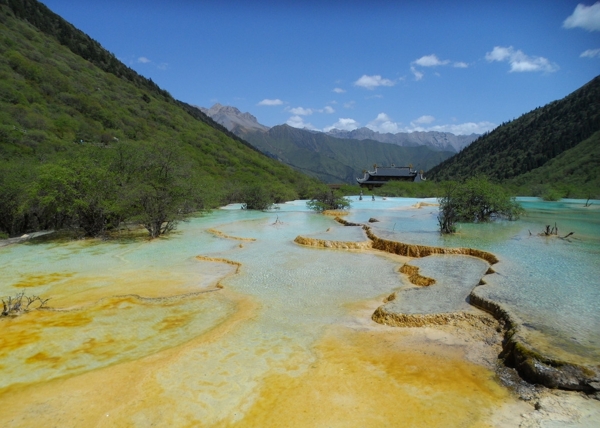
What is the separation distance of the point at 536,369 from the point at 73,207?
18.9 m

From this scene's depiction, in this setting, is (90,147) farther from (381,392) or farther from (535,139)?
(535,139)

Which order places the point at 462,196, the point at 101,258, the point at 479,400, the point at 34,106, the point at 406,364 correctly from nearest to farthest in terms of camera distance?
the point at 479,400, the point at 406,364, the point at 101,258, the point at 462,196, the point at 34,106

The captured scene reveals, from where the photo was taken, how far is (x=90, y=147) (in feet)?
69.6

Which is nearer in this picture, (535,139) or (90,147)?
(90,147)

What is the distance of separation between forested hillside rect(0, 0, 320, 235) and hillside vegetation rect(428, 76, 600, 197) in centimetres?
4489

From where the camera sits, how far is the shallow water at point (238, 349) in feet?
15.7

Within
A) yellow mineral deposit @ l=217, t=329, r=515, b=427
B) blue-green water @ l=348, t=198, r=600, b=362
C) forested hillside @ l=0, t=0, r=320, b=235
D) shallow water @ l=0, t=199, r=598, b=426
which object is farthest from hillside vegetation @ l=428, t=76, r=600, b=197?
yellow mineral deposit @ l=217, t=329, r=515, b=427

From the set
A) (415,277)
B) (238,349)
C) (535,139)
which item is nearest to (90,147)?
(238,349)

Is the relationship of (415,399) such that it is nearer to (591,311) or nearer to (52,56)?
(591,311)

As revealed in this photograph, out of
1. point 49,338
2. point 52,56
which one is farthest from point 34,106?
point 49,338

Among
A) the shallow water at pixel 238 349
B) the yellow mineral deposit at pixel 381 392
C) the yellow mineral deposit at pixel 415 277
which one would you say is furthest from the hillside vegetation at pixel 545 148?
the yellow mineral deposit at pixel 381 392

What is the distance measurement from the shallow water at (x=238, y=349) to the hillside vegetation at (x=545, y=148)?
57.1 meters

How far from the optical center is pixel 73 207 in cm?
1722

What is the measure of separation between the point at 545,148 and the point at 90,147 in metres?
86.7
